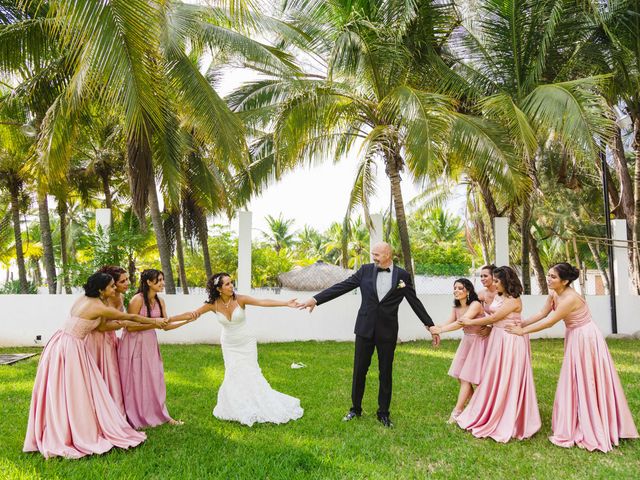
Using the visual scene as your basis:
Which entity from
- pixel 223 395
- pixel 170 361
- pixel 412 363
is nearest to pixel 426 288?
pixel 412 363

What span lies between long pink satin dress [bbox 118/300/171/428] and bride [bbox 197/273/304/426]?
0.67 metres

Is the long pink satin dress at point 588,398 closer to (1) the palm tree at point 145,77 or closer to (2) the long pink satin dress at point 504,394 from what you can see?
(2) the long pink satin dress at point 504,394

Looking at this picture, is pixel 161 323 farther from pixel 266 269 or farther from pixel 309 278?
pixel 266 269

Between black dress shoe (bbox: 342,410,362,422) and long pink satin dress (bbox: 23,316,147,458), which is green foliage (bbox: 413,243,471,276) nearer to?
black dress shoe (bbox: 342,410,362,422)

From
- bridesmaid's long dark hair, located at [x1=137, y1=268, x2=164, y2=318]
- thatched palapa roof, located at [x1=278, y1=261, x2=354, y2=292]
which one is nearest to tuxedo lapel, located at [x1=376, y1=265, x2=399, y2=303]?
bridesmaid's long dark hair, located at [x1=137, y1=268, x2=164, y2=318]

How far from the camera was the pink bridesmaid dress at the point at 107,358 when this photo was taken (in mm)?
Result: 5643

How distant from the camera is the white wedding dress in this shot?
6129 millimetres

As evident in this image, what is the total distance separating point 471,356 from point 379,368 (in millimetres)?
1209

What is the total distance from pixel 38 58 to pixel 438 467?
37.0 feet

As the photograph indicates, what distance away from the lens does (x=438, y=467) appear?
4816 millimetres

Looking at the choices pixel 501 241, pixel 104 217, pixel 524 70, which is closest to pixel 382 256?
pixel 501 241

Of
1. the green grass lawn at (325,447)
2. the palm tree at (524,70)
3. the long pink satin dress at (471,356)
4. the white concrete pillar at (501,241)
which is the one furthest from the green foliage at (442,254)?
the long pink satin dress at (471,356)

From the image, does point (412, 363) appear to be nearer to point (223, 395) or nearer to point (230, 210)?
point (223, 395)

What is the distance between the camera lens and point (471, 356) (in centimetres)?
643
